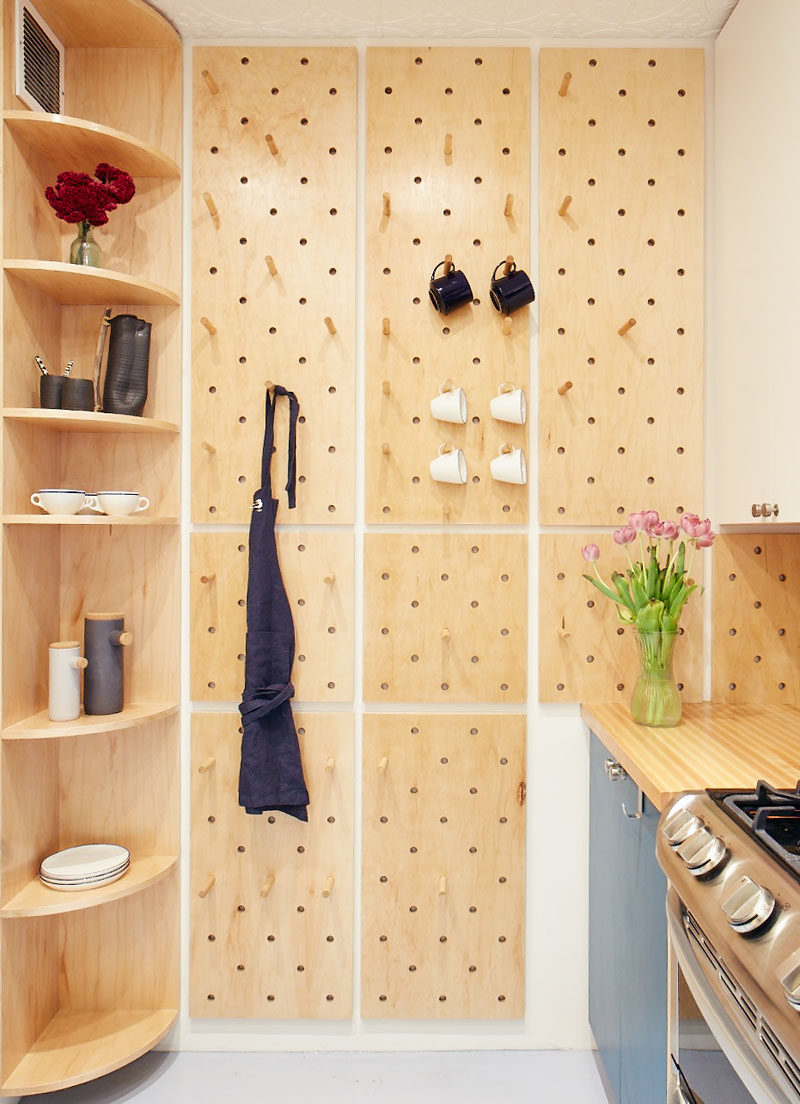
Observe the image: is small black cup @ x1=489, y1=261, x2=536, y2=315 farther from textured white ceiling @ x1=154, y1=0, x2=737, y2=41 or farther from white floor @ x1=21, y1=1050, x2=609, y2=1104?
white floor @ x1=21, y1=1050, x2=609, y2=1104

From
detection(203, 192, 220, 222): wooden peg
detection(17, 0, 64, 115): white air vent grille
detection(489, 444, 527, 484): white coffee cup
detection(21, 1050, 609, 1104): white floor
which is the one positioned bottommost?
detection(21, 1050, 609, 1104): white floor

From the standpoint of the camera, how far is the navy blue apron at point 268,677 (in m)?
1.85

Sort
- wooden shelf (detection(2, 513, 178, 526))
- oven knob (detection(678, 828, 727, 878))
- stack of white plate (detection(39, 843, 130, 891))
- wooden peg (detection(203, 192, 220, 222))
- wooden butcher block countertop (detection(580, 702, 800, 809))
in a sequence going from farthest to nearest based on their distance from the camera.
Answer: wooden peg (detection(203, 192, 220, 222)), stack of white plate (detection(39, 843, 130, 891)), wooden shelf (detection(2, 513, 178, 526)), wooden butcher block countertop (detection(580, 702, 800, 809)), oven knob (detection(678, 828, 727, 878))

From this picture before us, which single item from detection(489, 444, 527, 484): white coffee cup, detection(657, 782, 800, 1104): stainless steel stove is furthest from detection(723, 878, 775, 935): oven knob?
detection(489, 444, 527, 484): white coffee cup

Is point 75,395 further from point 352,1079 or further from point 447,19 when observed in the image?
point 352,1079

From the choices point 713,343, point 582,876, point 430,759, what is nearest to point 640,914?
point 582,876

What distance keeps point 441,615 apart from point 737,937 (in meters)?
1.07

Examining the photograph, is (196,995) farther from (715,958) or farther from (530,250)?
(530,250)

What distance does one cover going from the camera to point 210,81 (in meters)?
1.85

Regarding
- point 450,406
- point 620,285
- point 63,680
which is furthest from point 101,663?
point 620,285

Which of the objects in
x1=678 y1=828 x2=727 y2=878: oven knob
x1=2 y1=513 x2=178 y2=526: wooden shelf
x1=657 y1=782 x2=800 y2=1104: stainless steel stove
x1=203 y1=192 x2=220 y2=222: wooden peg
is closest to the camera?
x1=657 y1=782 x2=800 y2=1104: stainless steel stove

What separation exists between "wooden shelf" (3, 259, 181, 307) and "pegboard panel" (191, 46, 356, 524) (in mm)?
128

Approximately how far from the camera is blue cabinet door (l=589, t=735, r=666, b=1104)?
4.50 ft

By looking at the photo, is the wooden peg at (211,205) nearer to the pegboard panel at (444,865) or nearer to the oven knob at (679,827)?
the pegboard panel at (444,865)
